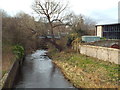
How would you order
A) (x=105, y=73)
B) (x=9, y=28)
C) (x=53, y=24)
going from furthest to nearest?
(x=53, y=24) < (x=9, y=28) < (x=105, y=73)

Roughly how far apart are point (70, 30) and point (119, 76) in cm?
2785

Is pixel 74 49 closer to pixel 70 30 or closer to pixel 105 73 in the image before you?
pixel 70 30

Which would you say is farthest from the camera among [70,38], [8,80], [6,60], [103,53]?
[70,38]

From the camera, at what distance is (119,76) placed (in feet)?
50.9

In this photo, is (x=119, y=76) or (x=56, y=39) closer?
(x=119, y=76)

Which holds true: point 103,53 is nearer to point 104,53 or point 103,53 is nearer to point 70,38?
point 104,53

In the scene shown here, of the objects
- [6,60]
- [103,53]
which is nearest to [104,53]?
[103,53]

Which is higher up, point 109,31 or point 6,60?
point 109,31

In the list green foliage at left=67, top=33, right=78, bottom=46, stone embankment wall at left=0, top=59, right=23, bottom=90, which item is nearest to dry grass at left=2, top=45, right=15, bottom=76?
stone embankment wall at left=0, top=59, right=23, bottom=90

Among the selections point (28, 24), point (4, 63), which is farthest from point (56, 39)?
point (4, 63)

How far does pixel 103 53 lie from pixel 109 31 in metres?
18.7

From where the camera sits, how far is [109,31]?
39.9 meters

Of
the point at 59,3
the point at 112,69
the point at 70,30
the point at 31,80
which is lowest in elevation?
the point at 31,80

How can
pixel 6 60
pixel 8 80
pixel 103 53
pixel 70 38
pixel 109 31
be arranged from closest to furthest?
pixel 8 80 → pixel 6 60 → pixel 103 53 → pixel 70 38 → pixel 109 31
